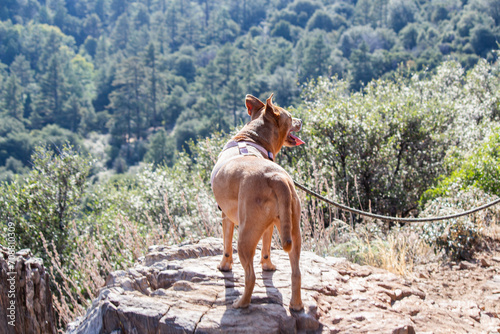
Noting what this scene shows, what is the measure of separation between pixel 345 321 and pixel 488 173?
5.60 meters

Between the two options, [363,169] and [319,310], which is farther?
[363,169]

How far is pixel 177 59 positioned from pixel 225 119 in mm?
51298

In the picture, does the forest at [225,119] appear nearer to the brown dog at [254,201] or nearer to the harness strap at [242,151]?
the harness strap at [242,151]

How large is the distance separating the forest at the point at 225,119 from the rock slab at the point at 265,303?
1.40 metres

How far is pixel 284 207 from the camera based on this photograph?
375cm

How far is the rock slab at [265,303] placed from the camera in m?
3.93

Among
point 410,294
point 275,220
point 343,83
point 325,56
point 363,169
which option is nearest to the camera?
point 275,220

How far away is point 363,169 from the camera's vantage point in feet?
36.7

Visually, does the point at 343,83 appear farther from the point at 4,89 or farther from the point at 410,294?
the point at 4,89

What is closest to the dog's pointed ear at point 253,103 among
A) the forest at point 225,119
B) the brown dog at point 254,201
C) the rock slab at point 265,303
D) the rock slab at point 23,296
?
the brown dog at point 254,201

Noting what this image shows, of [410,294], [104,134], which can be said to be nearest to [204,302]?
[410,294]

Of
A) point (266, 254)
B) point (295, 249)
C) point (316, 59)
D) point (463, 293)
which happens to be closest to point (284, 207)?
point (295, 249)

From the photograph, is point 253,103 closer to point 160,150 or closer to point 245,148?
point 245,148

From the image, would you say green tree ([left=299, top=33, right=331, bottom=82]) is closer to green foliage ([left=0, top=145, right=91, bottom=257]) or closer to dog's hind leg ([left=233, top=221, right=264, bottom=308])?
green foliage ([left=0, top=145, right=91, bottom=257])
